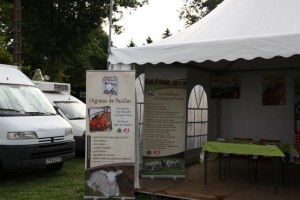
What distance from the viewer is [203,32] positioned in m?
7.03

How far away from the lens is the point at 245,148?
7301mm

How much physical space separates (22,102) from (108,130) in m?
3.16

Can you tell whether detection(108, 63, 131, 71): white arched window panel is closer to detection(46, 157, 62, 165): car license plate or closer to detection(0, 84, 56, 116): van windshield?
detection(0, 84, 56, 116): van windshield

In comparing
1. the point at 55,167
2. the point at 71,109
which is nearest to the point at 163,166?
the point at 55,167

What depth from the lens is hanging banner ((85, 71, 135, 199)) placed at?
6699mm

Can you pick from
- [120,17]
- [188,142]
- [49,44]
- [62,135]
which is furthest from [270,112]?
[120,17]

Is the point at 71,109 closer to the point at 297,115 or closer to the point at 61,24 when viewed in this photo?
the point at 297,115

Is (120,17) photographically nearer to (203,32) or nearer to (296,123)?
(296,123)

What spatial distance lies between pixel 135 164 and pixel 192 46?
212cm

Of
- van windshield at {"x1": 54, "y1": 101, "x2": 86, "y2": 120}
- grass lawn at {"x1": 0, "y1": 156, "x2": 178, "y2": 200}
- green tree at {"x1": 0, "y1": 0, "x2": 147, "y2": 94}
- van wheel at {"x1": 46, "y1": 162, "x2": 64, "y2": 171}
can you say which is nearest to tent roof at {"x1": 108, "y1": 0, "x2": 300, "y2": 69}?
grass lawn at {"x1": 0, "y1": 156, "x2": 178, "y2": 200}

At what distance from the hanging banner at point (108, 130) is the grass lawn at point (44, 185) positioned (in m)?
0.69

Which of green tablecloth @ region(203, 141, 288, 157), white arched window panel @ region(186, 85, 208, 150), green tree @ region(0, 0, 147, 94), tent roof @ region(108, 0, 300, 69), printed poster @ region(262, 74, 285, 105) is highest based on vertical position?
green tree @ region(0, 0, 147, 94)

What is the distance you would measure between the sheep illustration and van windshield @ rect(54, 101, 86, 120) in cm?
555

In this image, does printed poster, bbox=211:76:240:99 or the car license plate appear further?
printed poster, bbox=211:76:240:99
